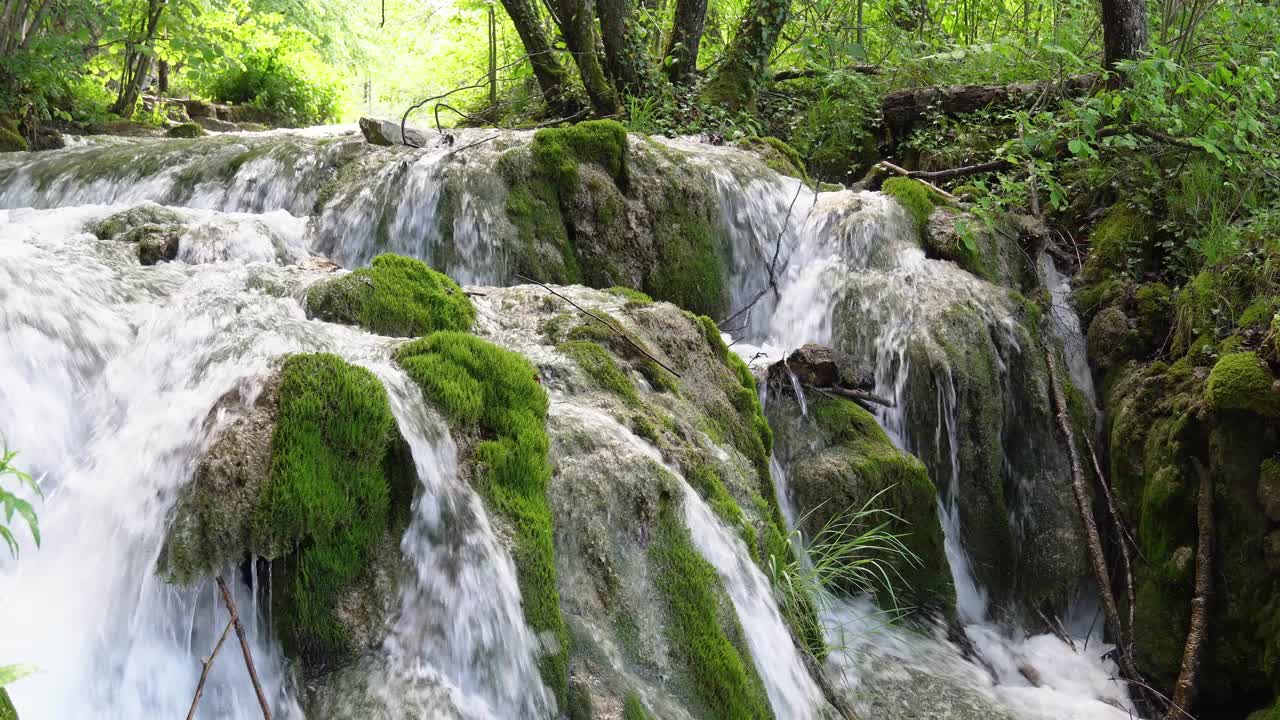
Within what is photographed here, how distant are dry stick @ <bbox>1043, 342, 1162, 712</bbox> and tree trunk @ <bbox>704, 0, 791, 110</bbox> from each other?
446cm

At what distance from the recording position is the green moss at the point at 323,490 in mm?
2404

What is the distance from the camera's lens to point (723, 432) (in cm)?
406

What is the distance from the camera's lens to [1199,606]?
4645mm

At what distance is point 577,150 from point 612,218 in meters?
0.53

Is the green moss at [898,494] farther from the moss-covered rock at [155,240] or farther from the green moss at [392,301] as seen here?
the moss-covered rock at [155,240]

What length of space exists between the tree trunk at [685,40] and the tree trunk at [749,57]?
0.38 meters

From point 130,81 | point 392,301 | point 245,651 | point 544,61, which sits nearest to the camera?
point 245,651

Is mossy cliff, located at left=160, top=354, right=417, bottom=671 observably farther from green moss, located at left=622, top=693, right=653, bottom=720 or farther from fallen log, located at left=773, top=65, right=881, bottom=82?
fallen log, located at left=773, top=65, right=881, bottom=82

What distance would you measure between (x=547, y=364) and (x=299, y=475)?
1390 mm

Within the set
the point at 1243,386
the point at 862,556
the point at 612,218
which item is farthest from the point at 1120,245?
the point at 612,218

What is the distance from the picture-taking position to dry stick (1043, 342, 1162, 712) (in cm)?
494

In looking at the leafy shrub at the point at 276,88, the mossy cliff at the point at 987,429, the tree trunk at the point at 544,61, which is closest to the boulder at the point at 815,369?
the mossy cliff at the point at 987,429

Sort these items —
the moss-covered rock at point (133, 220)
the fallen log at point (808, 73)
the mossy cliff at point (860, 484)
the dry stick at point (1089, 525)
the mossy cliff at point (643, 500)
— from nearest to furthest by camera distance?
the mossy cliff at point (643, 500), the mossy cliff at point (860, 484), the dry stick at point (1089, 525), the moss-covered rock at point (133, 220), the fallen log at point (808, 73)

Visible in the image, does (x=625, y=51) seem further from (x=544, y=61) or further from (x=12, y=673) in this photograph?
(x=12, y=673)
